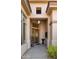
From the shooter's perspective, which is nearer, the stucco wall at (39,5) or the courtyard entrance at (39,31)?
the stucco wall at (39,5)

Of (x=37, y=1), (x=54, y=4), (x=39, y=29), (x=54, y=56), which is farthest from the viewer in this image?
(x=39, y=29)

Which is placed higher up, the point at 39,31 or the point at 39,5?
the point at 39,5

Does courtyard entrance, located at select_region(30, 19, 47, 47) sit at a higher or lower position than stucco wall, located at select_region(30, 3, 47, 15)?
lower

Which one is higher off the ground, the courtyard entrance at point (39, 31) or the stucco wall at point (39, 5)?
the stucco wall at point (39, 5)

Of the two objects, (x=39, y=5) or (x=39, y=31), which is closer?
(x=39, y=5)

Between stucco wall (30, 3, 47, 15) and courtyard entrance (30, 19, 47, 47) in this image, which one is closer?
stucco wall (30, 3, 47, 15)
